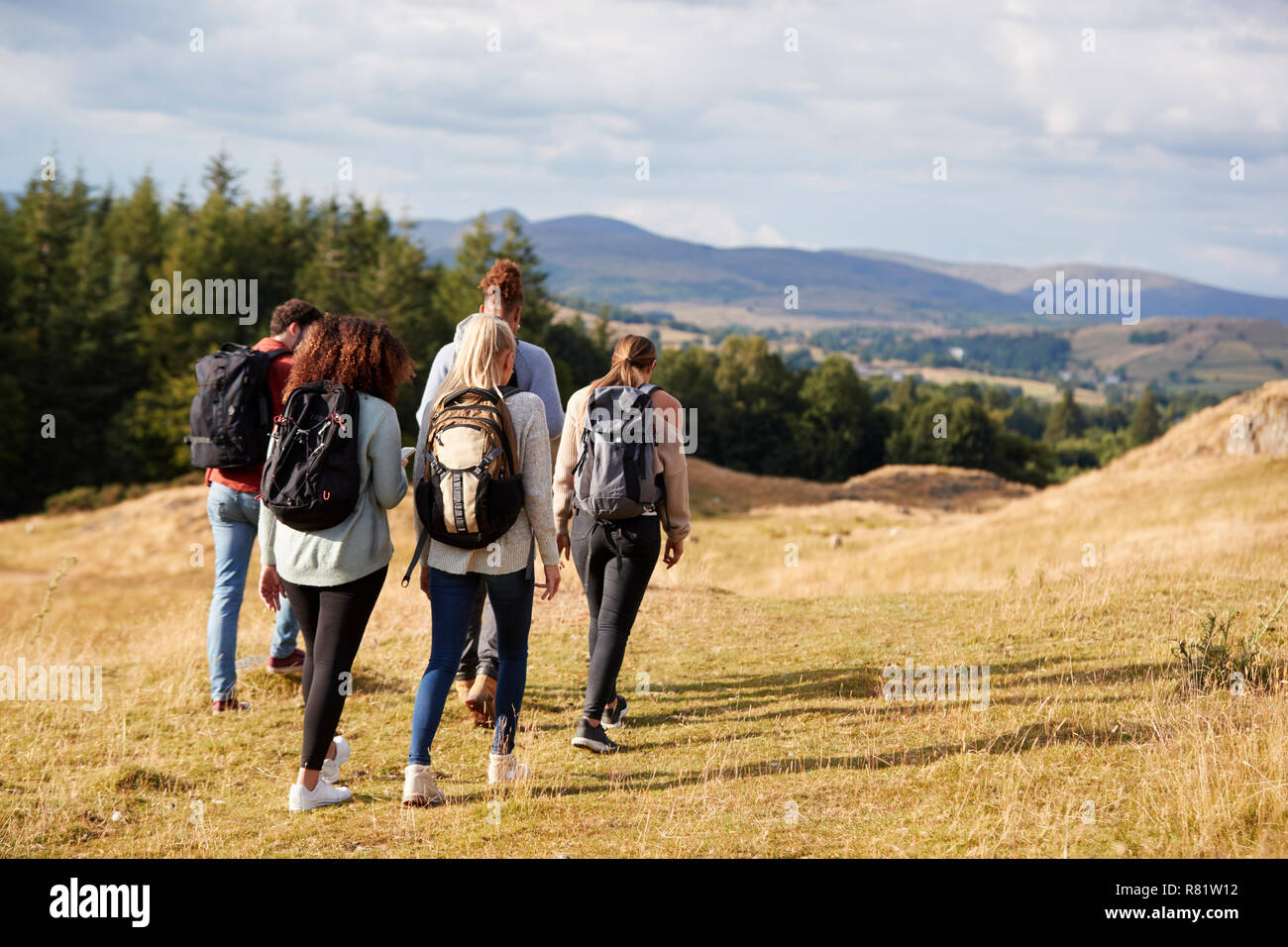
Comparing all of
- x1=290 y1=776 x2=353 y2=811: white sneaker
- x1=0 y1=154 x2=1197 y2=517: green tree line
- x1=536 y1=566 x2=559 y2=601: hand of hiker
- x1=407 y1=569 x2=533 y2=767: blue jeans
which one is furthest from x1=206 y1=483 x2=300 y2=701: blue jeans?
x1=0 y1=154 x2=1197 y2=517: green tree line

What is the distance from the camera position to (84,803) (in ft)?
17.1

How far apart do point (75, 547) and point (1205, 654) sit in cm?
3366

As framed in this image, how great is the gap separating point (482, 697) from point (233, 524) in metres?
2.14

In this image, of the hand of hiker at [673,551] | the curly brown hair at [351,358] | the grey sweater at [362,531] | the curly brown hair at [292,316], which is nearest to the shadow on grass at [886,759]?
the hand of hiker at [673,551]

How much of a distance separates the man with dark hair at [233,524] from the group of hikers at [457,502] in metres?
1.35

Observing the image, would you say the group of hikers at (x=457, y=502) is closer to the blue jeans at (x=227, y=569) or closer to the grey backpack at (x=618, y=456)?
the grey backpack at (x=618, y=456)

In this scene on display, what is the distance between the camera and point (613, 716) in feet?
20.8

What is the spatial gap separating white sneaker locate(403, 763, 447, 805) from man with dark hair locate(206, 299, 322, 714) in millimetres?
2354

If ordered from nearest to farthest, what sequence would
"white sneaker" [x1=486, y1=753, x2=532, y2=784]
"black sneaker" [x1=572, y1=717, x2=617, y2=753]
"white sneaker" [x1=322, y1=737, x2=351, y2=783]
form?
"white sneaker" [x1=486, y1=753, x2=532, y2=784] < "white sneaker" [x1=322, y1=737, x2=351, y2=783] < "black sneaker" [x1=572, y1=717, x2=617, y2=753]

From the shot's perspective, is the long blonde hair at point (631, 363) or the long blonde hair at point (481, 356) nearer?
the long blonde hair at point (481, 356)

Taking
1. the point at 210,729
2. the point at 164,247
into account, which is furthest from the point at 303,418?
the point at 164,247

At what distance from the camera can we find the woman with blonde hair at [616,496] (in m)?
5.52

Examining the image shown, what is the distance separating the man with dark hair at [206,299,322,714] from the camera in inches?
256

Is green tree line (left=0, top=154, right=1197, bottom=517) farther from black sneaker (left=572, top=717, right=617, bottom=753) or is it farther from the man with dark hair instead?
black sneaker (left=572, top=717, right=617, bottom=753)
